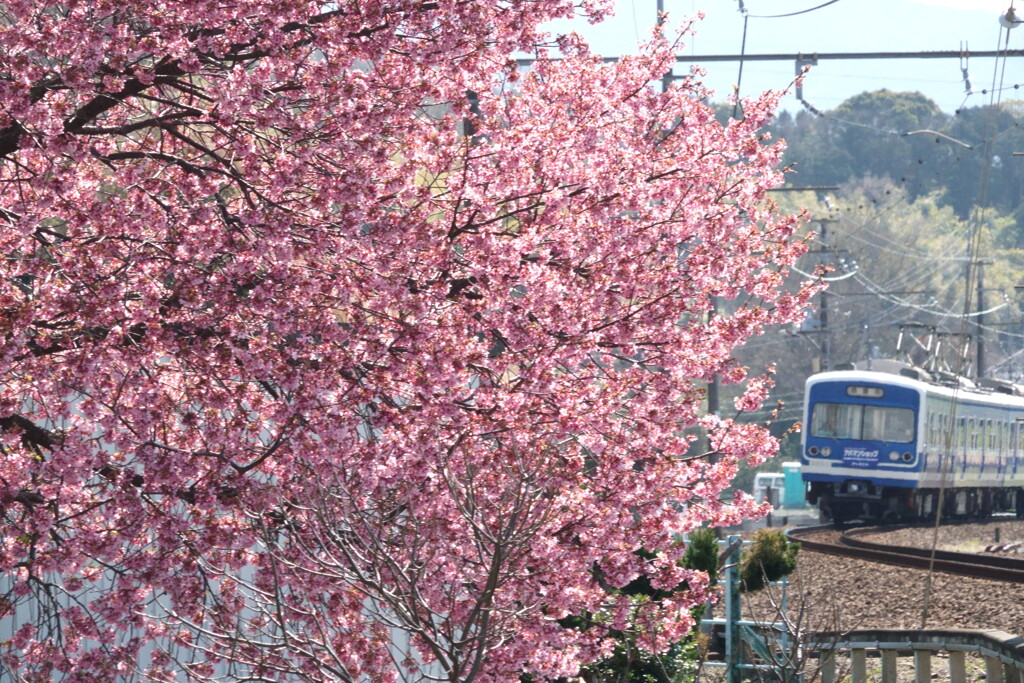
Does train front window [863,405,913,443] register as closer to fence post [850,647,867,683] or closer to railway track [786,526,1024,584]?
railway track [786,526,1024,584]

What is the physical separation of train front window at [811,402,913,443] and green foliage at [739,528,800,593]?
32.3 feet

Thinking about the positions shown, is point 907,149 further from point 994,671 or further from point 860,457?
point 994,671

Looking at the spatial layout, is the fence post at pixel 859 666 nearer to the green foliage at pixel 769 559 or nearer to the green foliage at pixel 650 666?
the green foliage at pixel 650 666

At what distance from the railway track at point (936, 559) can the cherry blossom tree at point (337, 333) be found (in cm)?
982

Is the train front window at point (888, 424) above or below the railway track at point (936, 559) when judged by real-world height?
above

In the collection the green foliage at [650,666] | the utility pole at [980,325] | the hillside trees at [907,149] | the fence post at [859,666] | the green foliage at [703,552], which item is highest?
the hillside trees at [907,149]

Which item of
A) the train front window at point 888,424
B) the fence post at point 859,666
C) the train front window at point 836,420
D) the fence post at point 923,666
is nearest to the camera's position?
the fence post at point 923,666

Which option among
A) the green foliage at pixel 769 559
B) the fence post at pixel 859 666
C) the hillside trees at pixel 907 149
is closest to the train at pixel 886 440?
the green foliage at pixel 769 559

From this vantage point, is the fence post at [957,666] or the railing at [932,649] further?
the fence post at [957,666]

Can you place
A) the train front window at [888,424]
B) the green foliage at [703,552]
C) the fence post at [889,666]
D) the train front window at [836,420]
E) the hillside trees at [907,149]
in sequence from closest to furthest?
the fence post at [889,666] → the green foliage at [703,552] → the train front window at [888,424] → the train front window at [836,420] → the hillside trees at [907,149]

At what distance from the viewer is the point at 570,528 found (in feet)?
25.7

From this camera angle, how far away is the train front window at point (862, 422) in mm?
28656

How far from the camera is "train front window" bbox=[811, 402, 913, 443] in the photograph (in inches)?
1128

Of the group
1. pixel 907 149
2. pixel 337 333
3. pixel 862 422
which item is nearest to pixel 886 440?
pixel 862 422
